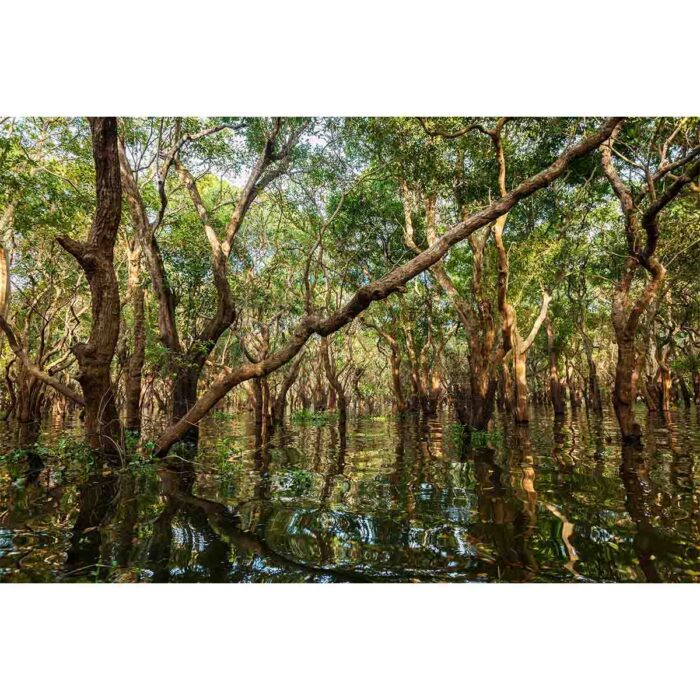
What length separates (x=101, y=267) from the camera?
5.67 metres

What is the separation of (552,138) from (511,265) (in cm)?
320

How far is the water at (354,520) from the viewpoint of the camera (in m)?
3.19

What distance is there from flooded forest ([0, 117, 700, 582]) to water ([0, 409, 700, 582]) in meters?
0.03

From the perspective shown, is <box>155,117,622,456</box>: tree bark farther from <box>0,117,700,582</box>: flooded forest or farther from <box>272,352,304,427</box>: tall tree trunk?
<box>272,352,304,427</box>: tall tree trunk

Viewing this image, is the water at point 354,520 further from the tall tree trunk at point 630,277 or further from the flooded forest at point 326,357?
the tall tree trunk at point 630,277

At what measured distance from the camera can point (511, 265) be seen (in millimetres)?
12336

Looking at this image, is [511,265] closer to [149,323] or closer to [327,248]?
[327,248]

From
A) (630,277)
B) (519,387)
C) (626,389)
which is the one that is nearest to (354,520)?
(626,389)

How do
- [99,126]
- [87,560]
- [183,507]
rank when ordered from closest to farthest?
[87,560] < [183,507] < [99,126]

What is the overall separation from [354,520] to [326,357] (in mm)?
12747

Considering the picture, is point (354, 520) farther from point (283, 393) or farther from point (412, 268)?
point (283, 393)

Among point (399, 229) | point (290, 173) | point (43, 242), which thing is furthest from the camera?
point (399, 229)

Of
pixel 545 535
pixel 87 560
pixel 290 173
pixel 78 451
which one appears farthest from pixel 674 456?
pixel 290 173

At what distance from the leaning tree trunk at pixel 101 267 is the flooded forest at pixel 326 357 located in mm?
27
